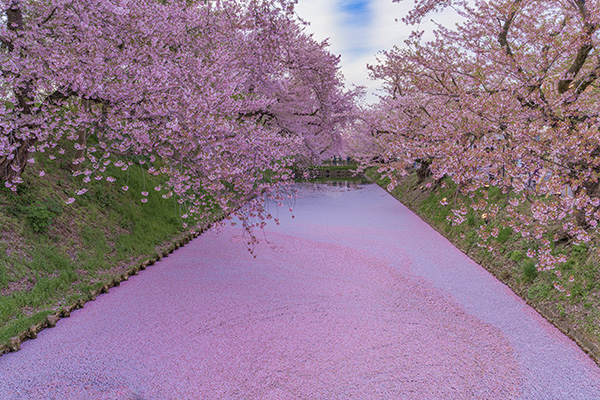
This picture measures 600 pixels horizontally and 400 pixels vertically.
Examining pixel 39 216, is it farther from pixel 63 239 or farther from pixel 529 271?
pixel 529 271

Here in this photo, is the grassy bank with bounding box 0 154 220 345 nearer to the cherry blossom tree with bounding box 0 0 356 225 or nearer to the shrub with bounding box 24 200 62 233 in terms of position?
the shrub with bounding box 24 200 62 233

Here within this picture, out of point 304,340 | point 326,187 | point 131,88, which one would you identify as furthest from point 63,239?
point 326,187

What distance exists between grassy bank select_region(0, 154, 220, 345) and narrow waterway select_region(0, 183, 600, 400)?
72cm

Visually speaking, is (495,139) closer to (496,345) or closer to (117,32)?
(496,345)

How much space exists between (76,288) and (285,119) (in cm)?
1173

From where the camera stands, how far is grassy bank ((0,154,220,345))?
637cm

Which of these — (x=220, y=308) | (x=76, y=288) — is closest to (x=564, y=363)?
(x=220, y=308)

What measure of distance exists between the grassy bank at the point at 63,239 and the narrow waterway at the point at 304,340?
718mm

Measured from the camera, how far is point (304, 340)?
5238 millimetres

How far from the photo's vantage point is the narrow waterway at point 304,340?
13.9 feet

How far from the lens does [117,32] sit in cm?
712


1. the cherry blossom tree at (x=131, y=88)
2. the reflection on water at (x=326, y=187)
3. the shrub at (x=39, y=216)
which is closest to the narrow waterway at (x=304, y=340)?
the cherry blossom tree at (x=131, y=88)

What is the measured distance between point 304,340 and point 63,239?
5.95 m

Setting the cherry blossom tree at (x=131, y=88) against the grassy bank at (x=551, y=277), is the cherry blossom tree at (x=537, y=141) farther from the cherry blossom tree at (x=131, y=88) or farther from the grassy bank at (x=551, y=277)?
the cherry blossom tree at (x=131, y=88)
